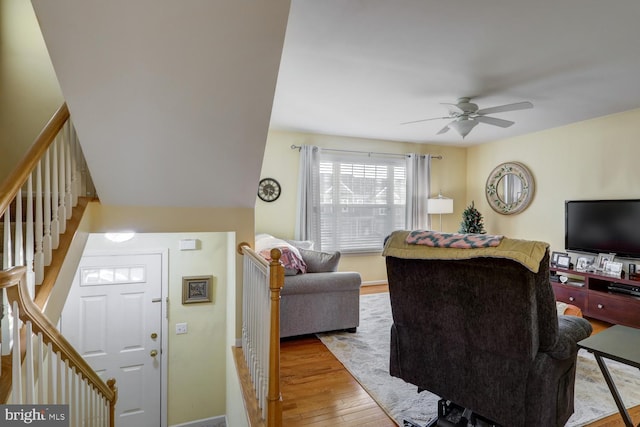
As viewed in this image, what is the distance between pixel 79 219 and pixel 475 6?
9.78 ft

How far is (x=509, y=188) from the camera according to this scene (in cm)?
564

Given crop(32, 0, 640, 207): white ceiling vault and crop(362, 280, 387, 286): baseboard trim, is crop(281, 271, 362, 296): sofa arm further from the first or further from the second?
crop(362, 280, 387, 286): baseboard trim

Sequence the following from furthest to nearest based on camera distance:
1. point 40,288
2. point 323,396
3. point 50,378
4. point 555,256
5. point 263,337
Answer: point 555,256 → point 323,396 → point 263,337 → point 40,288 → point 50,378

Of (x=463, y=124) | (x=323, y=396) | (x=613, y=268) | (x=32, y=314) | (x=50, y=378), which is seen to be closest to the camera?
(x=32, y=314)

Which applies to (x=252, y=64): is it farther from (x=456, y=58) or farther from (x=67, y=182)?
(x=456, y=58)

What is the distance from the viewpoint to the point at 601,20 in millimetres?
2170

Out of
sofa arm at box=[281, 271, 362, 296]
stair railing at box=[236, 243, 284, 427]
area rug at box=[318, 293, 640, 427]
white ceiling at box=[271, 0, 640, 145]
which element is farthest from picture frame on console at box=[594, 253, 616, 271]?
stair railing at box=[236, 243, 284, 427]

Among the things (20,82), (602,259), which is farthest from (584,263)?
(20,82)

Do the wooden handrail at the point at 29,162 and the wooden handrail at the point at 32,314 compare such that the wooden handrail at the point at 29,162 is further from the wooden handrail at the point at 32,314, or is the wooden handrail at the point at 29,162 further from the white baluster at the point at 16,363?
the white baluster at the point at 16,363

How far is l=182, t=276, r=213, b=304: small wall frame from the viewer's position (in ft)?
10.7

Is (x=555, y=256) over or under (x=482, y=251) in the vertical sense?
under

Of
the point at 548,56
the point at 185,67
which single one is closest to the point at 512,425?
the point at 185,67

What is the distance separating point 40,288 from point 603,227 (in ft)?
19.1

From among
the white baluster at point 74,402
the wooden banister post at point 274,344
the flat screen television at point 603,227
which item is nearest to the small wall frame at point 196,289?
the white baluster at point 74,402
